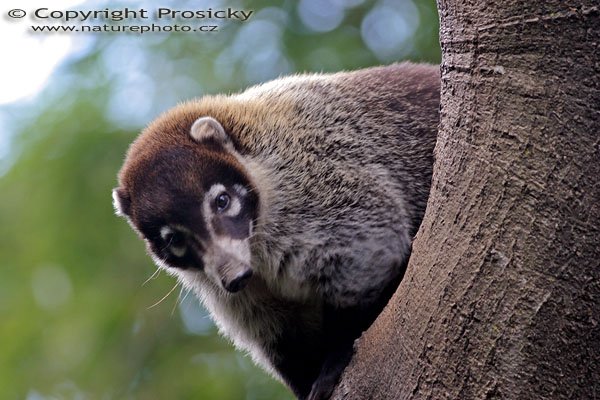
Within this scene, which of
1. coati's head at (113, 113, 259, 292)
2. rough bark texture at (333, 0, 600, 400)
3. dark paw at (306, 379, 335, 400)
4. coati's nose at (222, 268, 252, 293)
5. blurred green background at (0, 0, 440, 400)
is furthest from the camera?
blurred green background at (0, 0, 440, 400)

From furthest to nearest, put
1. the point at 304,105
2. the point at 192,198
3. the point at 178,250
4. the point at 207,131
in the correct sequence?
1. the point at 304,105
2. the point at 207,131
3. the point at 178,250
4. the point at 192,198

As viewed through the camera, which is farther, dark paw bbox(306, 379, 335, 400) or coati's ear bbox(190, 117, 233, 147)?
coati's ear bbox(190, 117, 233, 147)

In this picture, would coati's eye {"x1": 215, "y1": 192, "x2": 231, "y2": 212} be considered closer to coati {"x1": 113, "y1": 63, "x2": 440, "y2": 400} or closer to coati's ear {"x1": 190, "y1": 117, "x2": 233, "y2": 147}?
coati {"x1": 113, "y1": 63, "x2": 440, "y2": 400}

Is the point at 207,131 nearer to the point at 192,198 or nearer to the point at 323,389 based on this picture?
the point at 192,198

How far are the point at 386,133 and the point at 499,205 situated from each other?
1.55 meters

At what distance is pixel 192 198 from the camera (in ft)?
13.9

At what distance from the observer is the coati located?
4066mm

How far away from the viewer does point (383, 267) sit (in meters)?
4.00

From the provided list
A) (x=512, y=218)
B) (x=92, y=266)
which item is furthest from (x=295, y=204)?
(x=92, y=266)

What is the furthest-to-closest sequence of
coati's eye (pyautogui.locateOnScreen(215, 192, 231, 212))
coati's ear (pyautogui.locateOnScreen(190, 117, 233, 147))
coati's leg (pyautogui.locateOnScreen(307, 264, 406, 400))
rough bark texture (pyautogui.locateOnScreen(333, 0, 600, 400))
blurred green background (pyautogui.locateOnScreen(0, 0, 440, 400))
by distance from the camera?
1. blurred green background (pyautogui.locateOnScreen(0, 0, 440, 400))
2. coati's ear (pyautogui.locateOnScreen(190, 117, 233, 147))
3. coati's eye (pyautogui.locateOnScreen(215, 192, 231, 212))
4. coati's leg (pyautogui.locateOnScreen(307, 264, 406, 400))
5. rough bark texture (pyautogui.locateOnScreen(333, 0, 600, 400))

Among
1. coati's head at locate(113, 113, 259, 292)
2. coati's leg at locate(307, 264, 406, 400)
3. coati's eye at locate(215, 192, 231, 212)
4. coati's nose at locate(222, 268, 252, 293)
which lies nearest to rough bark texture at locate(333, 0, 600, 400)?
coati's leg at locate(307, 264, 406, 400)

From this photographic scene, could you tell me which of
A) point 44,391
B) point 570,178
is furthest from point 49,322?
point 570,178

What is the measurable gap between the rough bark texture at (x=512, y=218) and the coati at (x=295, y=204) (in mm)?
851

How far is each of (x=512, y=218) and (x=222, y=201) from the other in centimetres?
178
